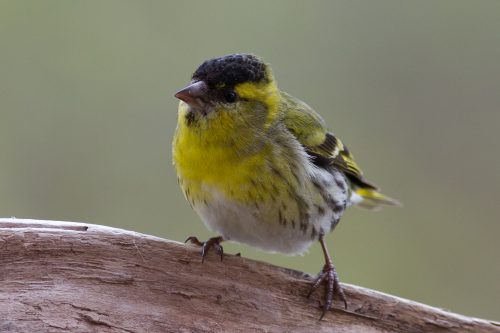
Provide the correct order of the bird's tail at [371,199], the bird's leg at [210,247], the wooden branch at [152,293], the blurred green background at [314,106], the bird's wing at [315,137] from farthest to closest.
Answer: the blurred green background at [314,106], the bird's tail at [371,199], the bird's wing at [315,137], the bird's leg at [210,247], the wooden branch at [152,293]

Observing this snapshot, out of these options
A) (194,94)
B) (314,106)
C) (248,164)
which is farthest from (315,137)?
(314,106)

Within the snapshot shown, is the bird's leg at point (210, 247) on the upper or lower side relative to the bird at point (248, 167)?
lower

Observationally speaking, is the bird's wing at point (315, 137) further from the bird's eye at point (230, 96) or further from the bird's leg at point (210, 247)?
the bird's leg at point (210, 247)

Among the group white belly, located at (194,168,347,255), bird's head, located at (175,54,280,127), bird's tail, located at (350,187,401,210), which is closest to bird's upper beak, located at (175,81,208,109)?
bird's head, located at (175,54,280,127)

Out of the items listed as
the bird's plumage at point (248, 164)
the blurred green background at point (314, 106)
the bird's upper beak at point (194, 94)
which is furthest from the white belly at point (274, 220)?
the blurred green background at point (314, 106)

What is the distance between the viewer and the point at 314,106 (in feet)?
10.3

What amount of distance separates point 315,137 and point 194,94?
502 mm

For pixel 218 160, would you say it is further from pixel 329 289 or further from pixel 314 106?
pixel 314 106

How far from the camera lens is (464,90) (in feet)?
11.1

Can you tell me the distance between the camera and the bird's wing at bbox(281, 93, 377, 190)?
2379 millimetres

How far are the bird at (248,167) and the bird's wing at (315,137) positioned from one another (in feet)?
0.08

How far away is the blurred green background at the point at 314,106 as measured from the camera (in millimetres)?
3000

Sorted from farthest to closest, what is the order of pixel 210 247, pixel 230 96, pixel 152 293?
pixel 230 96 → pixel 210 247 → pixel 152 293

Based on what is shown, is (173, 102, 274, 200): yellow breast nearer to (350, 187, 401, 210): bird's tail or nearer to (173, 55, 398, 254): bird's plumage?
(173, 55, 398, 254): bird's plumage
